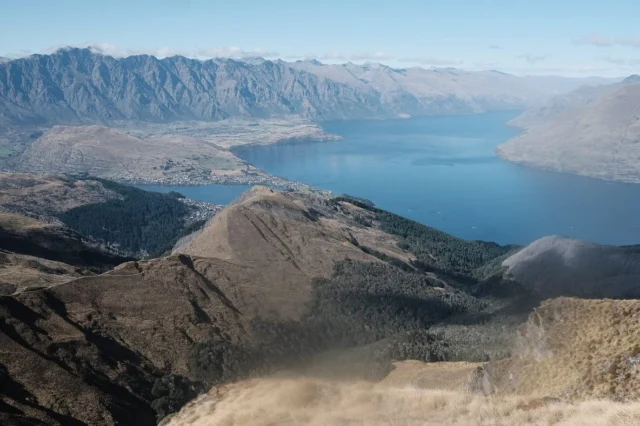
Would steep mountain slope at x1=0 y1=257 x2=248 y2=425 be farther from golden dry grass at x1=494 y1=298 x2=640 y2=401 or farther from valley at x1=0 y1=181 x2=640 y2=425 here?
golden dry grass at x1=494 y1=298 x2=640 y2=401

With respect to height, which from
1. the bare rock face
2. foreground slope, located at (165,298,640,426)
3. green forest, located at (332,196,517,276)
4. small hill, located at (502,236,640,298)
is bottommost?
green forest, located at (332,196,517,276)

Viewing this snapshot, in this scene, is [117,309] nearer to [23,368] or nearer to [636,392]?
[23,368]

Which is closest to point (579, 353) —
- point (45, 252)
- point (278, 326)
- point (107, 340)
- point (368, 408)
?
point (368, 408)

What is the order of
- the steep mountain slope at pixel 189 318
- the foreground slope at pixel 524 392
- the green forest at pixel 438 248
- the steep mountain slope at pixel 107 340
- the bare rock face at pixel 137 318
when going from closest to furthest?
the foreground slope at pixel 524 392
the steep mountain slope at pixel 107 340
the bare rock face at pixel 137 318
the steep mountain slope at pixel 189 318
the green forest at pixel 438 248

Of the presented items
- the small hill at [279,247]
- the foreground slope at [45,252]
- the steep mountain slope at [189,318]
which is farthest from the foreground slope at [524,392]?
the foreground slope at [45,252]

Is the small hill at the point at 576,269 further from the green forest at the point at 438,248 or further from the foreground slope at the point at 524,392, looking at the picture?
the foreground slope at the point at 524,392

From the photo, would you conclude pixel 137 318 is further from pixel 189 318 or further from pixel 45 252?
pixel 45 252

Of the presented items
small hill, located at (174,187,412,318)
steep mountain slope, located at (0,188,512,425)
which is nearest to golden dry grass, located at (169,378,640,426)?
steep mountain slope, located at (0,188,512,425)

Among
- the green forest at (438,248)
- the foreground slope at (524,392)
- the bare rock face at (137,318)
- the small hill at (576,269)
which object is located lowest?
the green forest at (438,248)

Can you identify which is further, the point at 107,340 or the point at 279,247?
the point at 279,247
